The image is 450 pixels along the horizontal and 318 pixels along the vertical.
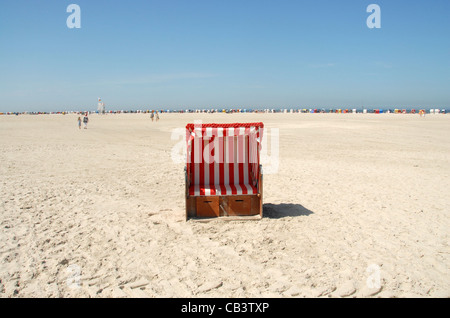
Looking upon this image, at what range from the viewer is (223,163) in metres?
6.70

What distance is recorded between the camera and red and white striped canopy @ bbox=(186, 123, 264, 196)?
6562mm

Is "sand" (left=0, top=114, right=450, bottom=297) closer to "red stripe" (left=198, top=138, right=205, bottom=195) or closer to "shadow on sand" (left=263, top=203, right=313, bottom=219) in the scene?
"shadow on sand" (left=263, top=203, right=313, bottom=219)

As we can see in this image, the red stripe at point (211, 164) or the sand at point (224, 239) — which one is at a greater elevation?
the red stripe at point (211, 164)

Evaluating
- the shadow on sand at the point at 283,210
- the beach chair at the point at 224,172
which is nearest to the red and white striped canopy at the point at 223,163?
the beach chair at the point at 224,172

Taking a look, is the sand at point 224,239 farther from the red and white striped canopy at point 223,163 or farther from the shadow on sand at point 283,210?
the red and white striped canopy at point 223,163

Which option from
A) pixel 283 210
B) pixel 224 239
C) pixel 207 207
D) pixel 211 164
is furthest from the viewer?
pixel 283 210

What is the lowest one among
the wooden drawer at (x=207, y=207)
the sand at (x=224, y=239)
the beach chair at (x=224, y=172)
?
the sand at (x=224, y=239)

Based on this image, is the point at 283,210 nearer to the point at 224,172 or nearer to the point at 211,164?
the point at 224,172

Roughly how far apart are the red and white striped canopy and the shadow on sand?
0.62m

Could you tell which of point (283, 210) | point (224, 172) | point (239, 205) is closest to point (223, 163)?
point (224, 172)

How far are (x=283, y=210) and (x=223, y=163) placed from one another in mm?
1581

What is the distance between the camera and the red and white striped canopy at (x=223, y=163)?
6562 millimetres

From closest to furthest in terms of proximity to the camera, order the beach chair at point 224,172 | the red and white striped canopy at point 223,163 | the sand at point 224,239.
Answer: the sand at point 224,239 → the beach chair at point 224,172 → the red and white striped canopy at point 223,163
